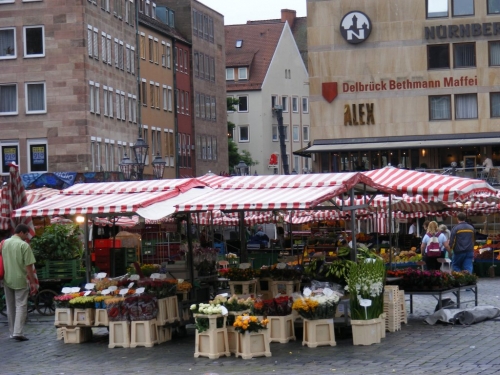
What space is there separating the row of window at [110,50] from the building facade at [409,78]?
35.5ft

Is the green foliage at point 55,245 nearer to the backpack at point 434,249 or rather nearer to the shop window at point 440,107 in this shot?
the backpack at point 434,249

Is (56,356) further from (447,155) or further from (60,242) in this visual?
(447,155)

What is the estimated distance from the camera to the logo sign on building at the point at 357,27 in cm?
6297

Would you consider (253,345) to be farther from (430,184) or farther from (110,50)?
(110,50)

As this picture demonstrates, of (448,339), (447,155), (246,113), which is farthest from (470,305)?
(246,113)

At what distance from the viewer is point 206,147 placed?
3691 inches

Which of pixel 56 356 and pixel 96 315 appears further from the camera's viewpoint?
pixel 96 315

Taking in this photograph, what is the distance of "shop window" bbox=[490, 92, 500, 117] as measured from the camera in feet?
204

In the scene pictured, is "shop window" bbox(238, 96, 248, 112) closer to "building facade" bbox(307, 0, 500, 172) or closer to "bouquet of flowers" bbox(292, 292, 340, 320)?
"building facade" bbox(307, 0, 500, 172)

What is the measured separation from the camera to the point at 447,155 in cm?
6275

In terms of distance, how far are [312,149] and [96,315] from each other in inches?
1780

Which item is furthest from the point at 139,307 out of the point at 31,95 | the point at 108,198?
the point at 31,95

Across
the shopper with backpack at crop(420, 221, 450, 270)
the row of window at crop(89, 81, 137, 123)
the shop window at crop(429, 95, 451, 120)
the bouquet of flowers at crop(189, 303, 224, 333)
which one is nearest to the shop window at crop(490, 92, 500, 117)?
the shop window at crop(429, 95, 451, 120)

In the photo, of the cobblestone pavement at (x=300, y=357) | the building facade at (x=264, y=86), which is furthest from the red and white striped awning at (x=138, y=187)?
the building facade at (x=264, y=86)
